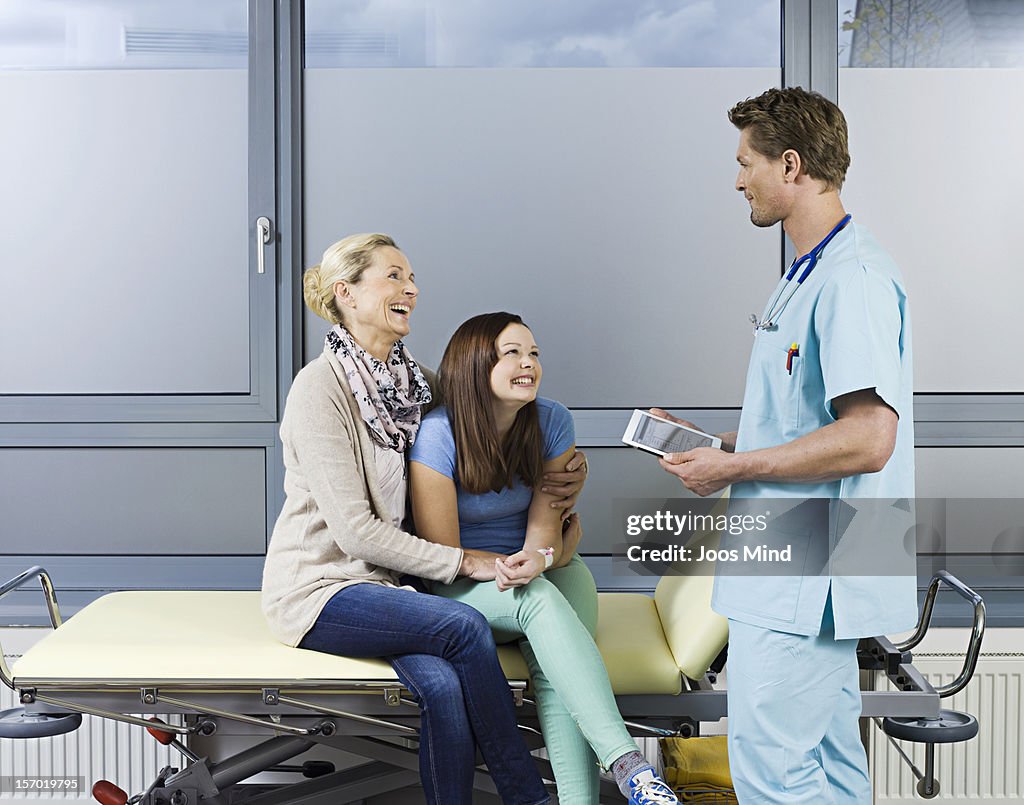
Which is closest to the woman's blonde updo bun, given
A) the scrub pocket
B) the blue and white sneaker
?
the scrub pocket

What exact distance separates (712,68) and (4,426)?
7.19ft

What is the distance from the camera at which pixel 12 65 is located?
2.89 m

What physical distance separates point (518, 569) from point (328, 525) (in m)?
0.40

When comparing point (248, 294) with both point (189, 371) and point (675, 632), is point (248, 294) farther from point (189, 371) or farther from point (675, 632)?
point (675, 632)

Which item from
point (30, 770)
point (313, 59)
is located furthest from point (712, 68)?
point (30, 770)

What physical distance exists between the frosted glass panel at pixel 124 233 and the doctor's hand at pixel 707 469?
1502mm

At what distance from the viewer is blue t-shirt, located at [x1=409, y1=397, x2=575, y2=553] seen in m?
2.29

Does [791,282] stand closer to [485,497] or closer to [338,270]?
[485,497]

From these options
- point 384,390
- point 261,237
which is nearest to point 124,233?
point 261,237

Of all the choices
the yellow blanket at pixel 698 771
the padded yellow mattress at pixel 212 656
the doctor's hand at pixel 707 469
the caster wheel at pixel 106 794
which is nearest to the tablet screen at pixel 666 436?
the doctor's hand at pixel 707 469

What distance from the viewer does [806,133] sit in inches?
71.4

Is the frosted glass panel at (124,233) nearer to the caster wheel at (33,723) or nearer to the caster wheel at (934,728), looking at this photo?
the caster wheel at (33,723)

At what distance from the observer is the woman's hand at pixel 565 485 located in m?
2.35

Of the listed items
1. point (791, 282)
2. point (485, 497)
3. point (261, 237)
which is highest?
point (261, 237)
